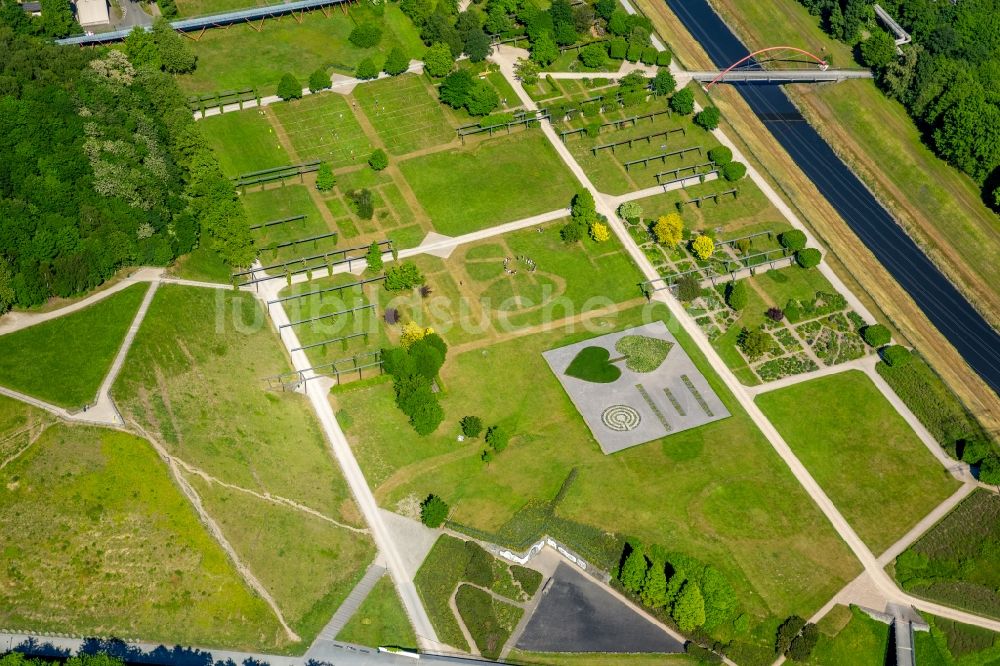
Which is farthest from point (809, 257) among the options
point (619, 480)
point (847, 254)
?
point (619, 480)

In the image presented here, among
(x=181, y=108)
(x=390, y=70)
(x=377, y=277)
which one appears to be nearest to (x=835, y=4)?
(x=390, y=70)

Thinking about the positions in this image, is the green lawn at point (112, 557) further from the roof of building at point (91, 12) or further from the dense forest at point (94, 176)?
the roof of building at point (91, 12)

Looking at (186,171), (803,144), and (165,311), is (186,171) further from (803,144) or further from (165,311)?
(803,144)

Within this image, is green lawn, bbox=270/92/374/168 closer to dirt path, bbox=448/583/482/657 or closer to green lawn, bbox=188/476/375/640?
green lawn, bbox=188/476/375/640

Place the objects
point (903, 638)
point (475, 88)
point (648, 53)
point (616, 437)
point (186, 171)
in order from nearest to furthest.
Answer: point (903, 638) → point (616, 437) → point (186, 171) → point (475, 88) → point (648, 53)

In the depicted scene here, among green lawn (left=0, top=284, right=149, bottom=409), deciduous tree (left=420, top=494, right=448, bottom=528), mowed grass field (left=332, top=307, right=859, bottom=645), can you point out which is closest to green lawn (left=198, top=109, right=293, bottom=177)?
green lawn (left=0, top=284, right=149, bottom=409)

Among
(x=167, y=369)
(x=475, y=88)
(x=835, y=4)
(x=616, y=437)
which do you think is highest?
(x=835, y=4)
